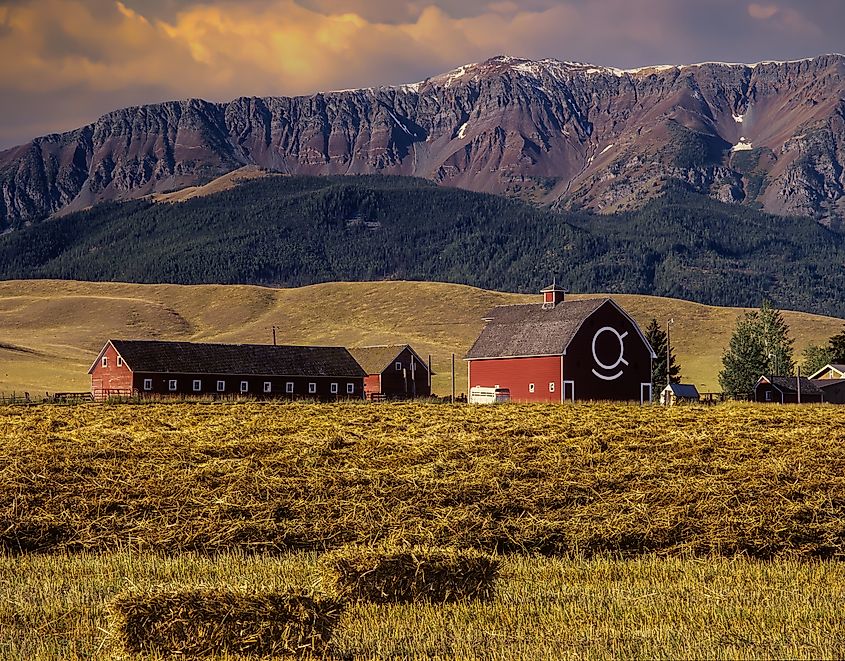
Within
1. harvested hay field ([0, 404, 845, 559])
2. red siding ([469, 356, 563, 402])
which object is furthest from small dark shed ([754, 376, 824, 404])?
harvested hay field ([0, 404, 845, 559])

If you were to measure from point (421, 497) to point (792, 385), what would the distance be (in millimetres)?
84219

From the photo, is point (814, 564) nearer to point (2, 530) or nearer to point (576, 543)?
point (576, 543)

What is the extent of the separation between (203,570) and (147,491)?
4.40 m

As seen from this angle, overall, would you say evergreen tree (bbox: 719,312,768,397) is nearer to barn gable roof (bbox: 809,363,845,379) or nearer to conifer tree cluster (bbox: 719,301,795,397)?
conifer tree cluster (bbox: 719,301,795,397)

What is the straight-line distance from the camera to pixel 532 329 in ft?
272

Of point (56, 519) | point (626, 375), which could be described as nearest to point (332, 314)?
point (626, 375)

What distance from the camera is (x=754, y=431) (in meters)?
31.7

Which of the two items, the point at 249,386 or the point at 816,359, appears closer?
the point at 249,386

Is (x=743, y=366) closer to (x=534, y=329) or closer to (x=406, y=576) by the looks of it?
(x=534, y=329)

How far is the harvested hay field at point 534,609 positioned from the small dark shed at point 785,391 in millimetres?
83128

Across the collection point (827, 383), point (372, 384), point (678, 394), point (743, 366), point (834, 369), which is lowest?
point (678, 394)

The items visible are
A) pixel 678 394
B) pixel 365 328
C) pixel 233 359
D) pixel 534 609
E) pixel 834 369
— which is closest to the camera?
pixel 534 609

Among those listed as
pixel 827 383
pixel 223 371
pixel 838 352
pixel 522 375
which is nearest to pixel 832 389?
pixel 827 383

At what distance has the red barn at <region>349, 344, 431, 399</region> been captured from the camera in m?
102
